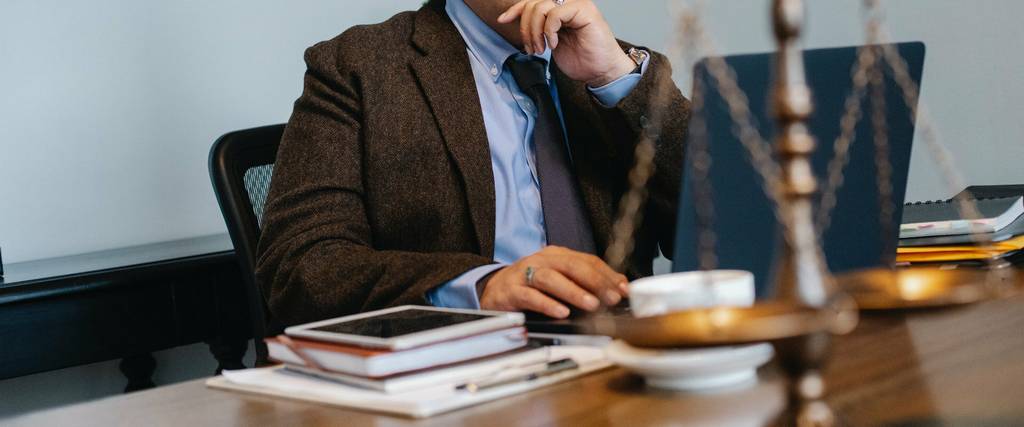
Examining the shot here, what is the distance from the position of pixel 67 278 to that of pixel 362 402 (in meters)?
1.19

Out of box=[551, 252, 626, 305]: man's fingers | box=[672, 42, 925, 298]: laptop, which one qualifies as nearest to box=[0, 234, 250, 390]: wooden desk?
box=[551, 252, 626, 305]: man's fingers

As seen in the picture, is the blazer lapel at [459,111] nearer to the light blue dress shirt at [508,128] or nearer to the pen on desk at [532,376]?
the light blue dress shirt at [508,128]

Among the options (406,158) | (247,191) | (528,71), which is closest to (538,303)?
(406,158)

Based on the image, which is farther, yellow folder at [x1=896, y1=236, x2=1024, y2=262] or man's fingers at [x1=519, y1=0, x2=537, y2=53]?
man's fingers at [x1=519, y1=0, x2=537, y2=53]

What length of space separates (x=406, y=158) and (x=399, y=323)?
618mm

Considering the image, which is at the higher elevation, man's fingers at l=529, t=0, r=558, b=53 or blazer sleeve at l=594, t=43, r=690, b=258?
man's fingers at l=529, t=0, r=558, b=53

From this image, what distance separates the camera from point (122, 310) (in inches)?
72.9

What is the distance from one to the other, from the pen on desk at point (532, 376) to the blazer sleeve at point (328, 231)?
0.40 meters

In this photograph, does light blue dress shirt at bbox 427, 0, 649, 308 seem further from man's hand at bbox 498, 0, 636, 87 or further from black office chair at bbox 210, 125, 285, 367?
black office chair at bbox 210, 125, 285, 367

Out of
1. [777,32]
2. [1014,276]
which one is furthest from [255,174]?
[777,32]

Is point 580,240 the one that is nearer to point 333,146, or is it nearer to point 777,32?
point 333,146

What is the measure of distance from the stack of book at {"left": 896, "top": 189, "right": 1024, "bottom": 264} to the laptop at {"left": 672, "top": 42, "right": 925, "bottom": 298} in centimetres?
19

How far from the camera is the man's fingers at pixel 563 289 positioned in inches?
41.5

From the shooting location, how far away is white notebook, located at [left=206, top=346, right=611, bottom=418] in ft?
2.47
